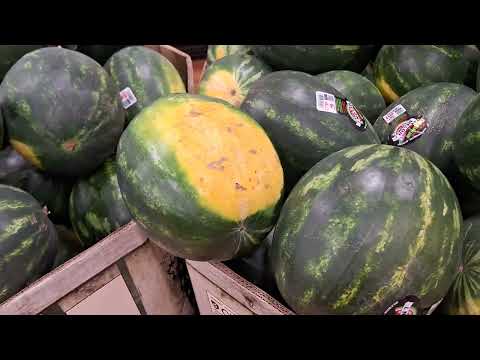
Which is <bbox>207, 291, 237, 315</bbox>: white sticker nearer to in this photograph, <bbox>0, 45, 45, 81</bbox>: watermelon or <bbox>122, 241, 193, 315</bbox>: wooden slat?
<bbox>122, 241, 193, 315</bbox>: wooden slat

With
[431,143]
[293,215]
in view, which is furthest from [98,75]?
[431,143]

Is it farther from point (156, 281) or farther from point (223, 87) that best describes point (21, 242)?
point (223, 87)

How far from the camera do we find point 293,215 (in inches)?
38.4

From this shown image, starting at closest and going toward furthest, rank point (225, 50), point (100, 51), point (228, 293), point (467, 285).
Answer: point (467, 285)
point (228, 293)
point (100, 51)
point (225, 50)

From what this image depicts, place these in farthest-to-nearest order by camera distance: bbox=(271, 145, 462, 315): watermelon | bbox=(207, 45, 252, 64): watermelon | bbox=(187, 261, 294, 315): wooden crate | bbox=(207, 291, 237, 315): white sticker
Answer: bbox=(207, 45, 252, 64): watermelon, bbox=(207, 291, 237, 315): white sticker, bbox=(187, 261, 294, 315): wooden crate, bbox=(271, 145, 462, 315): watermelon

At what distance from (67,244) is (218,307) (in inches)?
24.5

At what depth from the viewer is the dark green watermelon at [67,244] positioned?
1575 millimetres

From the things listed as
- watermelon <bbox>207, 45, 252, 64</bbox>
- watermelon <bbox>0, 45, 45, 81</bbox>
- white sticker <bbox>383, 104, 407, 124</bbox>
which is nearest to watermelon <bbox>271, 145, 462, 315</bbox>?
white sticker <bbox>383, 104, 407, 124</bbox>

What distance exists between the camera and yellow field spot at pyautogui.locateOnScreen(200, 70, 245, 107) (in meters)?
1.77

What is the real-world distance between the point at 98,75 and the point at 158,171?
0.60 m

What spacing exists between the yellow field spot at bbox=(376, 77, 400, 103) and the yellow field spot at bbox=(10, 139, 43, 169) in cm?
126

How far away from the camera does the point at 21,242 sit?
1.23 metres

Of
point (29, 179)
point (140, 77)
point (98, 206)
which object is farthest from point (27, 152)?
point (140, 77)

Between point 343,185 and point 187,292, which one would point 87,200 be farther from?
point 343,185
